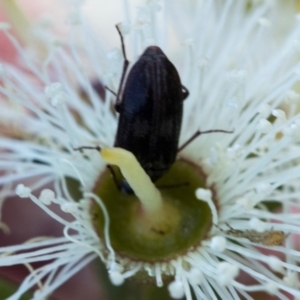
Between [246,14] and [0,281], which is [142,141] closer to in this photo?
[0,281]

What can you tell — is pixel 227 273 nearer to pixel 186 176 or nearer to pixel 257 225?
pixel 257 225

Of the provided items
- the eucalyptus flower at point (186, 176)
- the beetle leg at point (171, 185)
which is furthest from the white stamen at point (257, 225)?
the beetle leg at point (171, 185)

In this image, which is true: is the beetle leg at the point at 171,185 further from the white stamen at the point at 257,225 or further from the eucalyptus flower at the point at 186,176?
the white stamen at the point at 257,225

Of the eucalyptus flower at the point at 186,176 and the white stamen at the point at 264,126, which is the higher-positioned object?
the white stamen at the point at 264,126

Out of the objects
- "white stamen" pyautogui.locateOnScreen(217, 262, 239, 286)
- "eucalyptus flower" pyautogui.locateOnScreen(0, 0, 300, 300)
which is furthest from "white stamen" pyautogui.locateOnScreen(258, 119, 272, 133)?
"white stamen" pyautogui.locateOnScreen(217, 262, 239, 286)

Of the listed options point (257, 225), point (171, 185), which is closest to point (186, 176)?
point (171, 185)

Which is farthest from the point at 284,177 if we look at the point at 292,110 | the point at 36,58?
the point at 36,58
